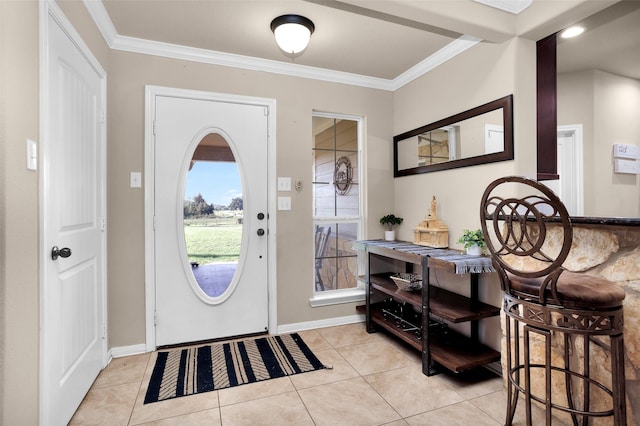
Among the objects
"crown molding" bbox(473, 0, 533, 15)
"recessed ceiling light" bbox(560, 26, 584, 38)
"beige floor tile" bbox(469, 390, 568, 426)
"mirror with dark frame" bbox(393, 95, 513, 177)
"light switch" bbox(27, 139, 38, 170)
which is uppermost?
"recessed ceiling light" bbox(560, 26, 584, 38)

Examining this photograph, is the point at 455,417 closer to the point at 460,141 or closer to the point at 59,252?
the point at 460,141

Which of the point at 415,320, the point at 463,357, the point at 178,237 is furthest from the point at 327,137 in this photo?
the point at 463,357

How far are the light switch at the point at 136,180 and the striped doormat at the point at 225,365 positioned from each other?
4.38 ft

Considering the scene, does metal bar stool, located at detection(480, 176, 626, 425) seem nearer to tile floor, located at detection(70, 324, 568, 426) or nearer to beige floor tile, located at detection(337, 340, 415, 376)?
tile floor, located at detection(70, 324, 568, 426)

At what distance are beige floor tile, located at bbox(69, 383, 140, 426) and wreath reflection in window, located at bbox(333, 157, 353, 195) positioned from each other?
2.28 meters

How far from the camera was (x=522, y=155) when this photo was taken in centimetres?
219

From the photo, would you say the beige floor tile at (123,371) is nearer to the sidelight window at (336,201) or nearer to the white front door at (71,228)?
the white front door at (71,228)

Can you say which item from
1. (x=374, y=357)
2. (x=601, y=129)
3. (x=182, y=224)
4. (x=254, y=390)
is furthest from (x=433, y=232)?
(x=601, y=129)

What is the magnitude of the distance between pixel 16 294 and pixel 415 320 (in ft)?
8.64

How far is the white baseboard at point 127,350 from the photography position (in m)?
2.53

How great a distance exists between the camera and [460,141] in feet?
8.52

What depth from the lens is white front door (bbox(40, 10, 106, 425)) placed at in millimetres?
1557

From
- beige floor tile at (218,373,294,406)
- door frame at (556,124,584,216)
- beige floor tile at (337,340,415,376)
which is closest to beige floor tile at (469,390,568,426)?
beige floor tile at (337,340,415,376)

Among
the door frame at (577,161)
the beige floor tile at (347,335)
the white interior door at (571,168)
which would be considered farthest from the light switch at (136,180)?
the door frame at (577,161)
